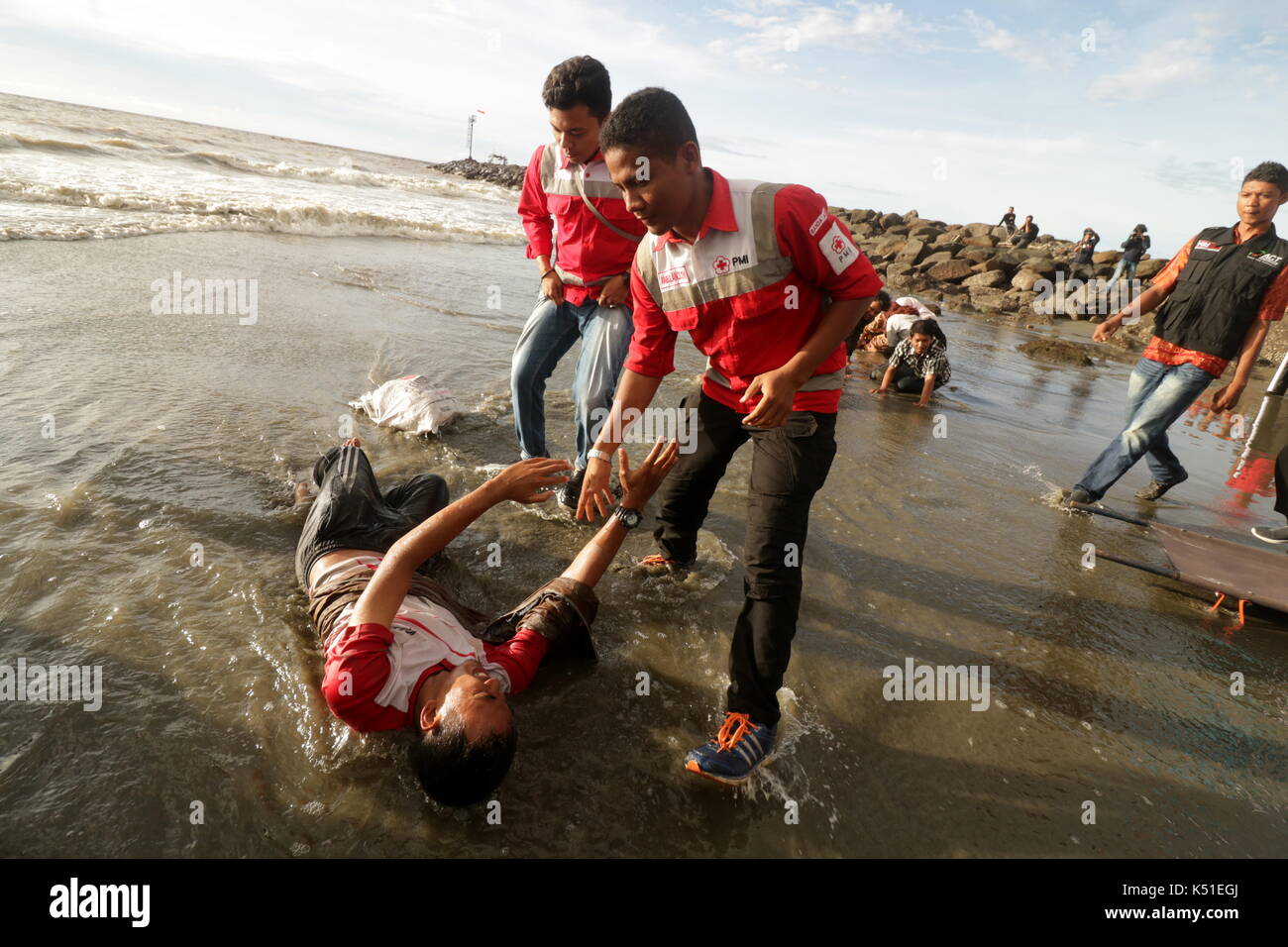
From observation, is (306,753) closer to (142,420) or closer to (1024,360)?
(142,420)

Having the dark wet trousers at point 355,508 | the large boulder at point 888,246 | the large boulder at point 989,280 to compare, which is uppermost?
the large boulder at point 888,246

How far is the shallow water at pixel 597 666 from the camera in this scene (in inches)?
79.3

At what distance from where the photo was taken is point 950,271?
21.1m

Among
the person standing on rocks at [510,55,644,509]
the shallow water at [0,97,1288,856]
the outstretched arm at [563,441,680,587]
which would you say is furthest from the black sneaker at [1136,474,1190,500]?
the outstretched arm at [563,441,680,587]

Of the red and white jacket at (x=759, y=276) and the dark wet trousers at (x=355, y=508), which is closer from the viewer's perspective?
the red and white jacket at (x=759, y=276)

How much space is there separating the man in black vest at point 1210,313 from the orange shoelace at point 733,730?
380 centimetres

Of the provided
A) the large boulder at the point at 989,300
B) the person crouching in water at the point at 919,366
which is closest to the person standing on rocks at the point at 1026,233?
the large boulder at the point at 989,300

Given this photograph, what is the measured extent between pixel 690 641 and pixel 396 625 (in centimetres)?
124

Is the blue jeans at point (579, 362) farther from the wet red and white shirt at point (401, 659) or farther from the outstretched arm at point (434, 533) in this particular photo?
the wet red and white shirt at point (401, 659)

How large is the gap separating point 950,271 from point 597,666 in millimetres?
22257

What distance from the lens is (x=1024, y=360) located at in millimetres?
11141

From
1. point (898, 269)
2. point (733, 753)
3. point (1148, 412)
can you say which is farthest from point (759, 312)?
point (898, 269)

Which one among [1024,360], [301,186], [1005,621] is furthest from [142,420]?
[301,186]

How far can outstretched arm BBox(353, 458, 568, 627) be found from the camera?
86.0 inches
